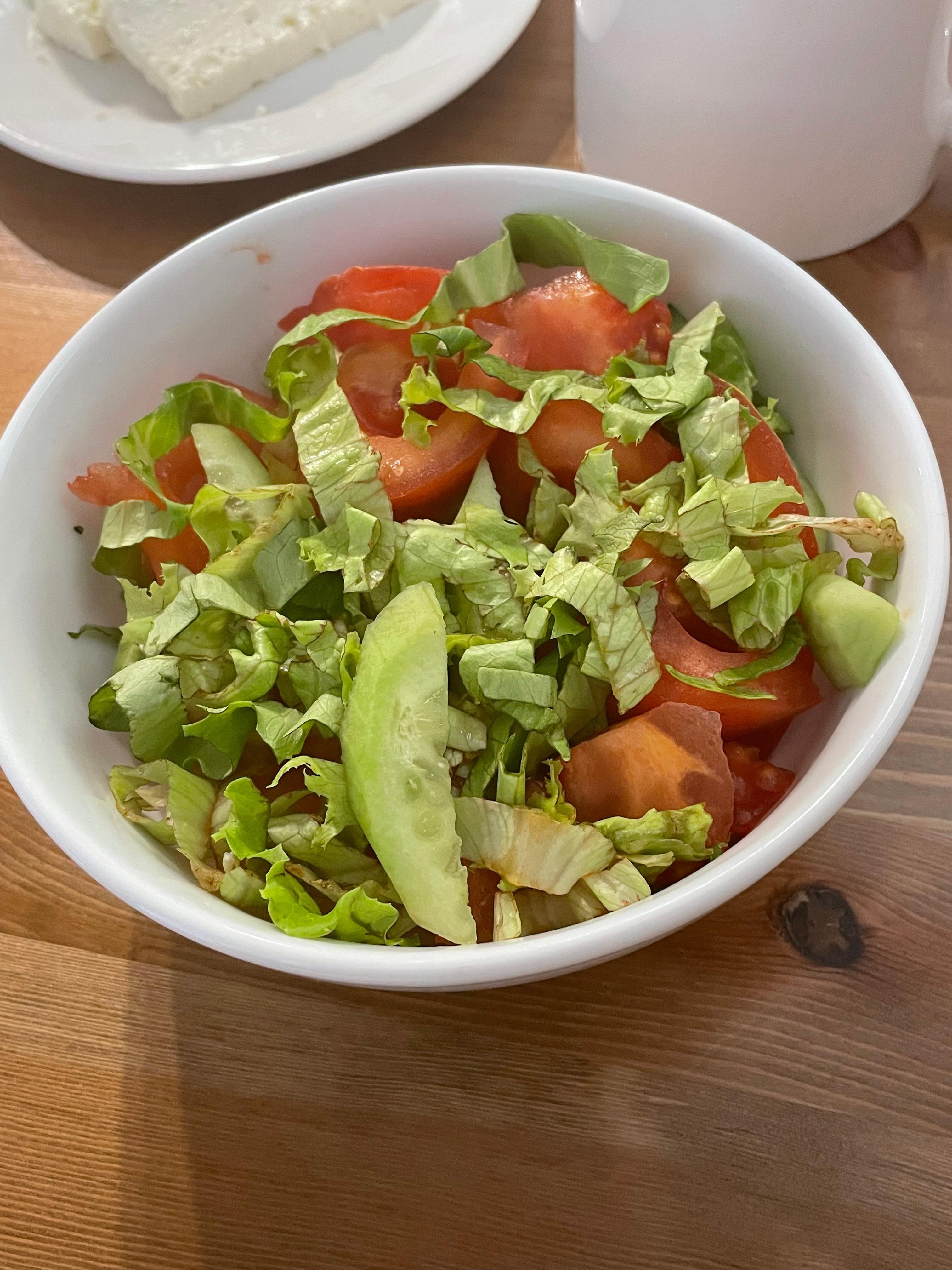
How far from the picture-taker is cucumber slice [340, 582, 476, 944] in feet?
2.04

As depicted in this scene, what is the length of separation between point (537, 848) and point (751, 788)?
16 centimetres

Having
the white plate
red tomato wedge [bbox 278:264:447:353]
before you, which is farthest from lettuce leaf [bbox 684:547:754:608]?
the white plate

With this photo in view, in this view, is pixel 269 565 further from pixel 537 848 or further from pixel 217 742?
pixel 537 848

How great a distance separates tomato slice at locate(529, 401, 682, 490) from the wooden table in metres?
0.30

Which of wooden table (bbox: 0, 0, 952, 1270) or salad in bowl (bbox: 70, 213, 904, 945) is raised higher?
salad in bowl (bbox: 70, 213, 904, 945)

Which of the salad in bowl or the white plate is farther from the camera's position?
the white plate

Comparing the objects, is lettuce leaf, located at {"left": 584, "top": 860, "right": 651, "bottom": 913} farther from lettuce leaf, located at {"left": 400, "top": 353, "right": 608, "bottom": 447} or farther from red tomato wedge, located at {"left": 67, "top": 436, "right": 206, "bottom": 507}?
red tomato wedge, located at {"left": 67, "top": 436, "right": 206, "bottom": 507}

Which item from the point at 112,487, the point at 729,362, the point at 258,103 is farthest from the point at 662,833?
the point at 258,103

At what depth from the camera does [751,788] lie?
2.28 ft

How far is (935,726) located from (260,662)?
1.74 feet

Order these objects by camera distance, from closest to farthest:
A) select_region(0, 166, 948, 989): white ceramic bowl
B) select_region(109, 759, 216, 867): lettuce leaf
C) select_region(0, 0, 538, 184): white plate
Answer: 1. select_region(0, 166, 948, 989): white ceramic bowl
2. select_region(109, 759, 216, 867): lettuce leaf
3. select_region(0, 0, 538, 184): white plate

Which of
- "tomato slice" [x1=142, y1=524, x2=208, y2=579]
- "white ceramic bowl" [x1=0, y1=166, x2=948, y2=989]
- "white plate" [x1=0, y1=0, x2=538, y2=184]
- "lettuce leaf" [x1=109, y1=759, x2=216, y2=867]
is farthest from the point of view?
"white plate" [x1=0, y1=0, x2=538, y2=184]

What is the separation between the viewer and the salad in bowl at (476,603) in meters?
0.65

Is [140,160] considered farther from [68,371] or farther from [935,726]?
[935,726]
